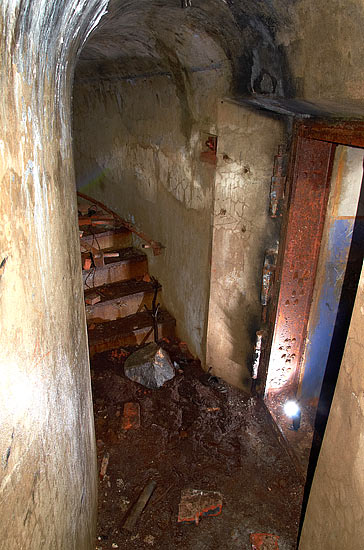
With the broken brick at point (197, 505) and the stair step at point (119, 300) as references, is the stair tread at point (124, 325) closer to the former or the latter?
the stair step at point (119, 300)

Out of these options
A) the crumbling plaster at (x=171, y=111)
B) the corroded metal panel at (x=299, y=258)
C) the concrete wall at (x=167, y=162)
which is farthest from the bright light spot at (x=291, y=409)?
the concrete wall at (x=167, y=162)

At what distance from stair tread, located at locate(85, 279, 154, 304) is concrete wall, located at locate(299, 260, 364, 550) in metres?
3.29

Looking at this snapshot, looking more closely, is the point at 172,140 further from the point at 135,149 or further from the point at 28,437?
the point at 28,437

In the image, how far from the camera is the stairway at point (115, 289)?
473 cm

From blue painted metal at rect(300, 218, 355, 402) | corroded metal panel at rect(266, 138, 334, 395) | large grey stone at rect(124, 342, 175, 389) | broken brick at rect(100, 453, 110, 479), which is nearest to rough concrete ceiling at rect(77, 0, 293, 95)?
corroded metal panel at rect(266, 138, 334, 395)

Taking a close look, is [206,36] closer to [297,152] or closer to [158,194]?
[297,152]

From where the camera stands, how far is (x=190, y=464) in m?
3.33

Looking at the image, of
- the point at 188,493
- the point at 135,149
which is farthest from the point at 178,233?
the point at 188,493

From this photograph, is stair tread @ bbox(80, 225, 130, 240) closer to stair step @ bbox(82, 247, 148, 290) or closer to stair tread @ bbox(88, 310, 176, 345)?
stair step @ bbox(82, 247, 148, 290)

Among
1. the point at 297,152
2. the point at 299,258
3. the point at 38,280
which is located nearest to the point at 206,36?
the point at 297,152

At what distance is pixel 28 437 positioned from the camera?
1263 mm

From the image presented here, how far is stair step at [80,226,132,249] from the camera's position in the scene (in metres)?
5.41

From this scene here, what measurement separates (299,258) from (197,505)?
2082 mm

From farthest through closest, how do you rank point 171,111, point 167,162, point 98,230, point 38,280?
point 98,230
point 167,162
point 171,111
point 38,280
